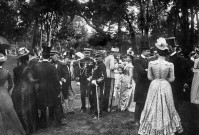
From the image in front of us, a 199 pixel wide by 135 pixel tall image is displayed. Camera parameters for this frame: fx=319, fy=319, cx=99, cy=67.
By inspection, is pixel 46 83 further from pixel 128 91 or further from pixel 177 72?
pixel 128 91

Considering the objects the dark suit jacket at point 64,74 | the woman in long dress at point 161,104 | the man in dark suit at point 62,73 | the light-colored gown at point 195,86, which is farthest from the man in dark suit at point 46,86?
the light-colored gown at point 195,86

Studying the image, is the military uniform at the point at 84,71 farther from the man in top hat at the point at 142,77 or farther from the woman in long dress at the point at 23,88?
the woman in long dress at the point at 23,88

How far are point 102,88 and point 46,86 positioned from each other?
260cm

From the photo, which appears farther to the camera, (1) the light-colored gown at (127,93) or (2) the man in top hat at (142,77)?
(1) the light-colored gown at (127,93)

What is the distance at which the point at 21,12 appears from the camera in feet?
81.7

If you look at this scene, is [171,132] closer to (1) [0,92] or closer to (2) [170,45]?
(2) [170,45]

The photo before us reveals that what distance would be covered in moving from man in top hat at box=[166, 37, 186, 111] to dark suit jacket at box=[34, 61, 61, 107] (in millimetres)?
3157

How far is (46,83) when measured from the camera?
8.59 meters

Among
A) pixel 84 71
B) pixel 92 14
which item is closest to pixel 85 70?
pixel 84 71

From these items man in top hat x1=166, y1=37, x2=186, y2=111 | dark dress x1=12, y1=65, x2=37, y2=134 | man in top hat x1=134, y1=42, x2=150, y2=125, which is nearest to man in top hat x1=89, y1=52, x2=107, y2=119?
man in top hat x1=134, y1=42, x2=150, y2=125

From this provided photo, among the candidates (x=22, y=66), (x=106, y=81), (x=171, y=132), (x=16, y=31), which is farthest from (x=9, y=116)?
(x=16, y=31)

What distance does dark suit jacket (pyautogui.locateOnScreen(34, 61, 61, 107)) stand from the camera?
27.8 ft

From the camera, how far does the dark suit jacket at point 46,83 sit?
848cm

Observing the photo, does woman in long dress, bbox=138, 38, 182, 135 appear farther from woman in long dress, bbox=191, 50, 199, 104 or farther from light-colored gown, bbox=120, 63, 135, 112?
light-colored gown, bbox=120, 63, 135, 112
